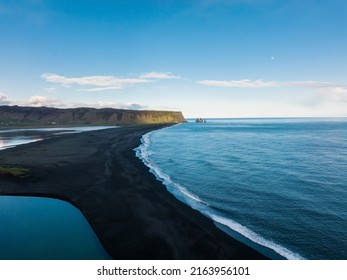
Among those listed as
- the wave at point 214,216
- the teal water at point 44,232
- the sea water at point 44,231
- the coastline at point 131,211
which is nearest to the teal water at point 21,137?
the coastline at point 131,211

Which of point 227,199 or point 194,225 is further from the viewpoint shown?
point 227,199

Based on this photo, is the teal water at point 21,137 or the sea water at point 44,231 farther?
the teal water at point 21,137

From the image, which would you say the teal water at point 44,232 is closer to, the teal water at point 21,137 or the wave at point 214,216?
the wave at point 214,216

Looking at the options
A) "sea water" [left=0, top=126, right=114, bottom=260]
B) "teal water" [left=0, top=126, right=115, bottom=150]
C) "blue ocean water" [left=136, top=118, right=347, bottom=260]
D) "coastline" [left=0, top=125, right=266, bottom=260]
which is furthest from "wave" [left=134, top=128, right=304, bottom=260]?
"teal water" [left=0, top=126, right=115, bottom=150]

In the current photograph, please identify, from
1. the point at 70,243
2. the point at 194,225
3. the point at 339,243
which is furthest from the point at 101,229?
the point at 339,243

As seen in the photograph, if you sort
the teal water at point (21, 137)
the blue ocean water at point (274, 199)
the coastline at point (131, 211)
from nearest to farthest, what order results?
the coastline at point (131, 211) < the blue ocean water at point (274, 199) < the teal water at point (21, 137)

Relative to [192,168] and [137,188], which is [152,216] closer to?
[137,188]
